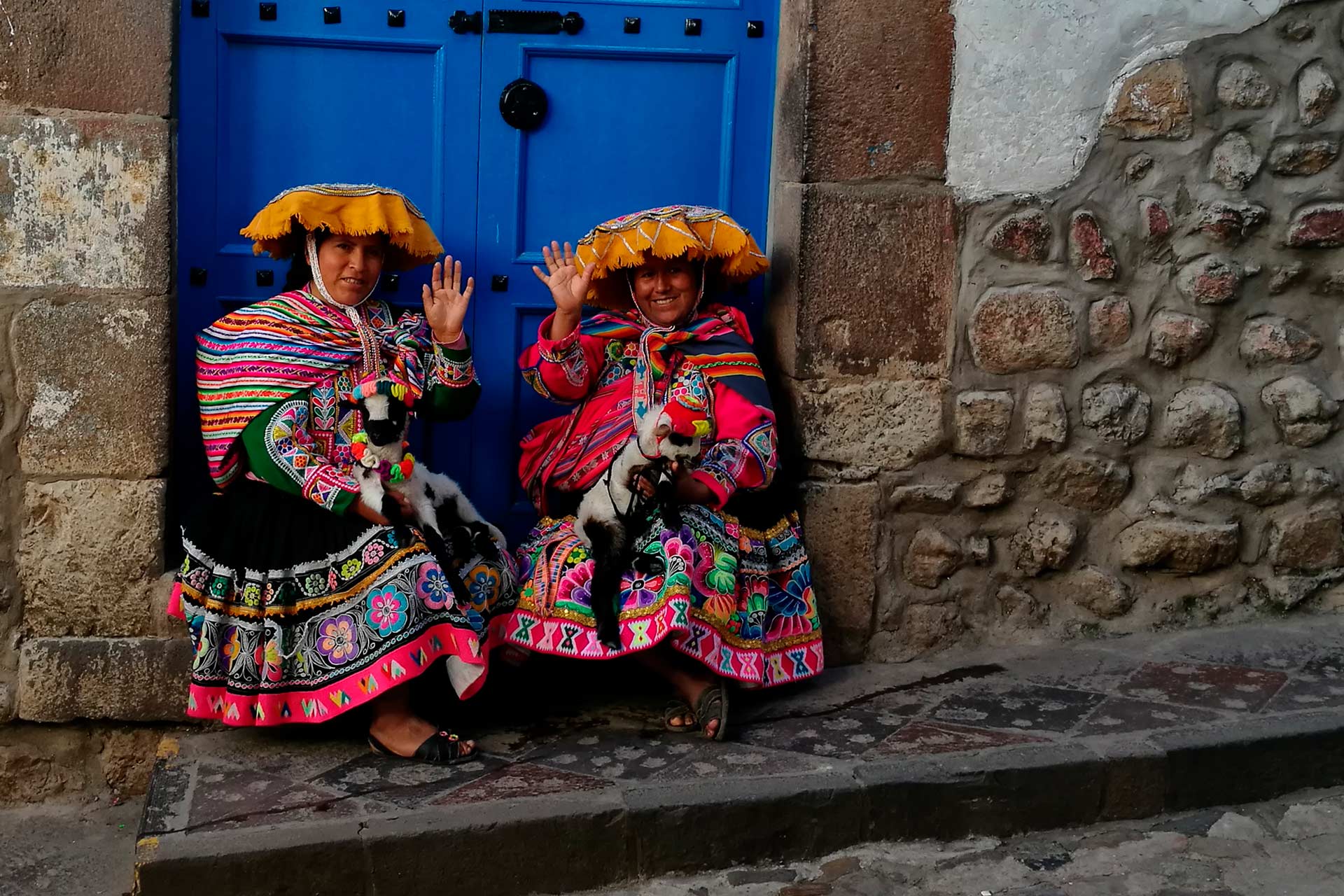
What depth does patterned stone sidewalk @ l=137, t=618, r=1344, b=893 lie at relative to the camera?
2.93 meters

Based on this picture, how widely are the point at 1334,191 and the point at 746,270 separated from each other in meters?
1.69

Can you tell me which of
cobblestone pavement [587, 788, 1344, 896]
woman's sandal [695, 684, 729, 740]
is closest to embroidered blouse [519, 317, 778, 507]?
woman's sandal [695, 684, 729, 740]

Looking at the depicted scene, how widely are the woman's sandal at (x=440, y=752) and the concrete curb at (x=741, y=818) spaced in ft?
1.00

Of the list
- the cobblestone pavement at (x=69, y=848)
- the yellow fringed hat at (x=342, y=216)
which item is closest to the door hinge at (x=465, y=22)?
the yellow fringed hat at (x=342, y=216)

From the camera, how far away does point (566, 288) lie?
11.6 feet

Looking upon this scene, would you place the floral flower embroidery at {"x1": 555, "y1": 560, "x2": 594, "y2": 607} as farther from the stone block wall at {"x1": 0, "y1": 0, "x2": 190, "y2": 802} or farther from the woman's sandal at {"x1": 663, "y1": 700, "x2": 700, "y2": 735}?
the stone block wall at {"x1": 0, "y1": 0, "x2": 190, "y2": 802}

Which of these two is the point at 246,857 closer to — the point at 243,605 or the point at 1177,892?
the point at 243,605

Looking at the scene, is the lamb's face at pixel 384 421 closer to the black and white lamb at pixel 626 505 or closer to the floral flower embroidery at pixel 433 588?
the floral flower embroidery at pixel 433 588

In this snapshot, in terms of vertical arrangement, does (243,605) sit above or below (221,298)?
below

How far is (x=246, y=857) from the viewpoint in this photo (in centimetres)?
277

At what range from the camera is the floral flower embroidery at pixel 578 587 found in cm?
344

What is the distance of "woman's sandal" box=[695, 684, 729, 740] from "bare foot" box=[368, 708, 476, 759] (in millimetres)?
559

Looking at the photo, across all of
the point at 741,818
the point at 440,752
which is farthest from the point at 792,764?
the point at 440,752

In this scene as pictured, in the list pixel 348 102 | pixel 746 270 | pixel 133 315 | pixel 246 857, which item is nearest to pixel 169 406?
pixel 133 315
